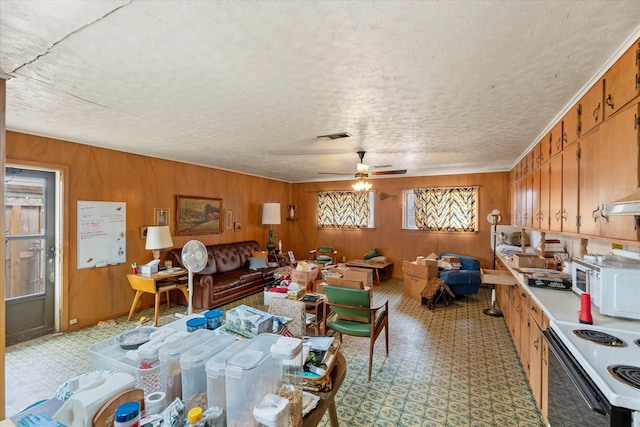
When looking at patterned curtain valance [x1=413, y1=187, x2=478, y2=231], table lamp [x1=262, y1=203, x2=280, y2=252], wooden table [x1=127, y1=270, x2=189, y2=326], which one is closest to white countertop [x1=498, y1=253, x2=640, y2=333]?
patterned curtain valance [x1=413, y1=187, x2=478, y2=231]

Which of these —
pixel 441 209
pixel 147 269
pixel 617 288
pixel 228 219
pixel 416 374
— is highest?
pixel 441 209

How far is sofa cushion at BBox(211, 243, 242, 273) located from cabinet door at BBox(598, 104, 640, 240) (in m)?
5.46

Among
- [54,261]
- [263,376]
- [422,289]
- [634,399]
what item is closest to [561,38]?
Result: [634,399]

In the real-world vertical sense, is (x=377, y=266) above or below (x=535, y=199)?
below

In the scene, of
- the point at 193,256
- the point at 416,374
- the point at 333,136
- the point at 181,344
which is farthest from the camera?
the point at 333,136

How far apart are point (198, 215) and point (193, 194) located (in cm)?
43

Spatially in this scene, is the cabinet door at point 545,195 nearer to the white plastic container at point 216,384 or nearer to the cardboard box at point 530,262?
the cardboard box at point 530,262

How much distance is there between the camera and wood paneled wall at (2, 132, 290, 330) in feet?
12.3

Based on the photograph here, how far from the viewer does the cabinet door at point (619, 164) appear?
5.16 feet

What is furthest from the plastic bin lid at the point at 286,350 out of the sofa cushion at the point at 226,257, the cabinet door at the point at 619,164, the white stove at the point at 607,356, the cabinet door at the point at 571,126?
the sofa cushion at the point at 226,257

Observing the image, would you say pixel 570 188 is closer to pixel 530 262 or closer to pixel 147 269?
pixel 530 262

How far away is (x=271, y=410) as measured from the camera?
3.02 ft

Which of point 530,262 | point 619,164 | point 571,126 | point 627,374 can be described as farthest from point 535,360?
point 571,126

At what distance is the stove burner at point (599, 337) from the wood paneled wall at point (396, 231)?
4765mm
